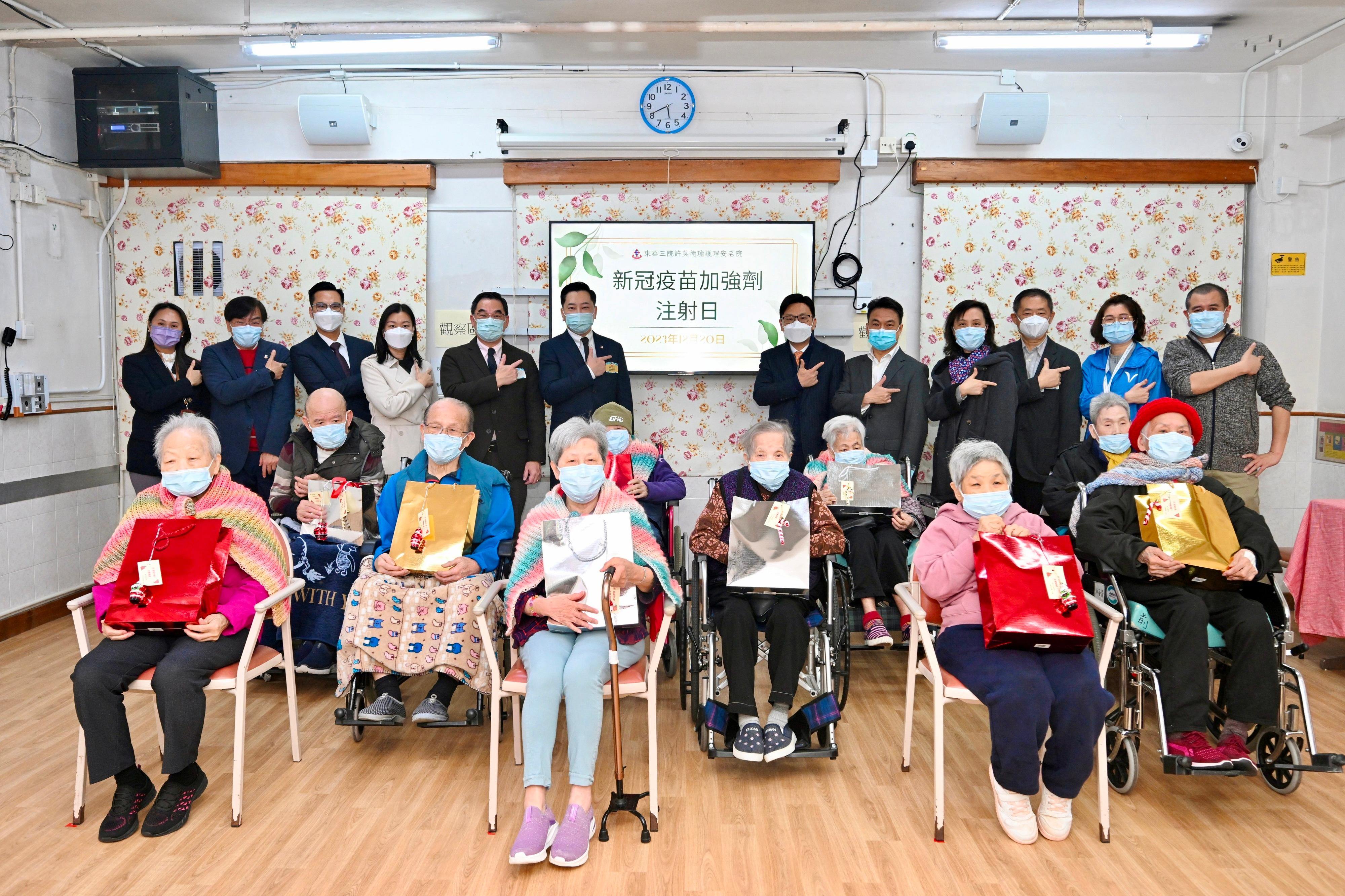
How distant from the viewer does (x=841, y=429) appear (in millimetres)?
4129

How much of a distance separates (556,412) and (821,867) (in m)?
3.11

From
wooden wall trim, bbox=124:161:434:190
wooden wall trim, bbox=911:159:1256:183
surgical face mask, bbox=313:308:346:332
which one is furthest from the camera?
wooden wall trim, bbox=124:161:434:190

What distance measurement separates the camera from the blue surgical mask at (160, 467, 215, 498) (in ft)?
9.54

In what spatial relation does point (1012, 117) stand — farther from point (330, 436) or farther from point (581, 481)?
point (330, 436)

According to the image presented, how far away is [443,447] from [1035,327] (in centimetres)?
309

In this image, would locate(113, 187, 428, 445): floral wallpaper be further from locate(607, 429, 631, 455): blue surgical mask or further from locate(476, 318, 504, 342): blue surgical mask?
locate(607, 429, 631, 455): blue surgical mask

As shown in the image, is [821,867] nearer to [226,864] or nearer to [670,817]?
[670,817]

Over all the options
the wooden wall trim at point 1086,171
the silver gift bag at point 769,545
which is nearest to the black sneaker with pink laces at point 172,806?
the silver gift bag at point 769,545

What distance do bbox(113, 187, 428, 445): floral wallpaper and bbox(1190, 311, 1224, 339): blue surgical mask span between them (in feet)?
13.8

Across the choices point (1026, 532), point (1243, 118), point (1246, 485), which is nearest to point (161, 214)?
point (1026, 532)

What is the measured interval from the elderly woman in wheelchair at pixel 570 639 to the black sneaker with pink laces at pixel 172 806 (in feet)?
3.34

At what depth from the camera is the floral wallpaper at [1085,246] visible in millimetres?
5332

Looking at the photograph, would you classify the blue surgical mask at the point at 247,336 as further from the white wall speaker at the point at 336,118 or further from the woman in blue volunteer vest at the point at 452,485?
the woman in blue volunteer vest at the point at 452,485

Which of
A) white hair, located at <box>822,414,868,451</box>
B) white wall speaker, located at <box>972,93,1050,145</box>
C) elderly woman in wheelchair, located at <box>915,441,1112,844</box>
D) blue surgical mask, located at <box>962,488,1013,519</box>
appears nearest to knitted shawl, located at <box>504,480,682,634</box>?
elderly woman in wheelchair, located at <box>915,441,1112,844</box>
